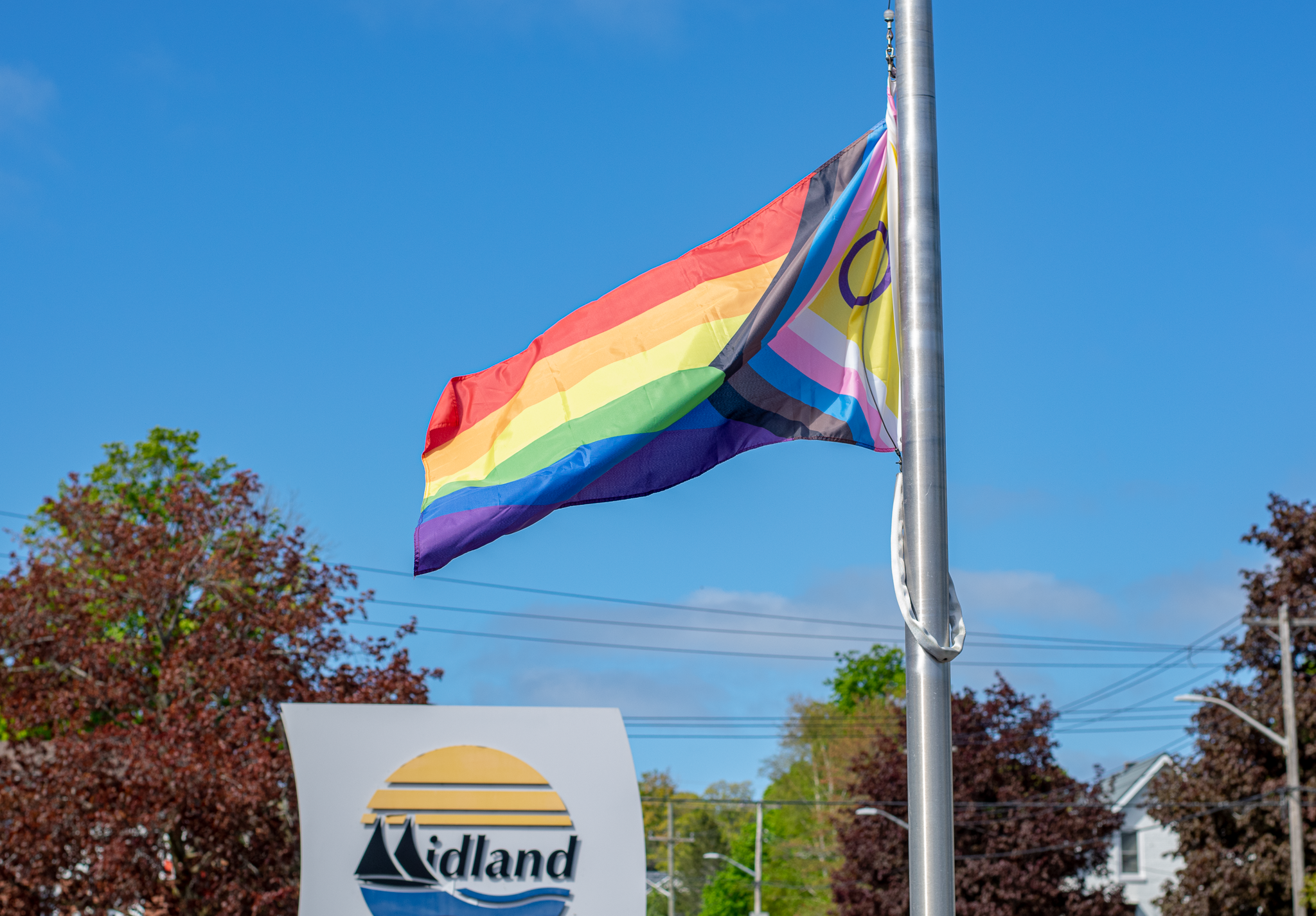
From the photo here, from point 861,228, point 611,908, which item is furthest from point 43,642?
point 861,228

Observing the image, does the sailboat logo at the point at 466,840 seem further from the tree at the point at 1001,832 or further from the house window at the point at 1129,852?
the house window at the point at 1129,852

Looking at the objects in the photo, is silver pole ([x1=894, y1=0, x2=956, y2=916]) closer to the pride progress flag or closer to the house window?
the pride progress flag

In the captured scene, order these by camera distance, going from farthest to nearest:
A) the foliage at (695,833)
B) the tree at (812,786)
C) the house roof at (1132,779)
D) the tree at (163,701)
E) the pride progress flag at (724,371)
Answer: the foliage at (695,833) → the tree at (812,786) → the house roof at (1132,779) → the tree at (163,701) → the pride progress flag at (724,371)

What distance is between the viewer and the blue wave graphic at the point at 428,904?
10.4 metres

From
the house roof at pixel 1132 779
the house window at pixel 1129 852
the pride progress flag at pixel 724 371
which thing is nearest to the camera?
the pride progress flag at pixel 724 371

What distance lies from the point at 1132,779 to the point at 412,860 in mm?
48021

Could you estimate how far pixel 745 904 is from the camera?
88812 mm

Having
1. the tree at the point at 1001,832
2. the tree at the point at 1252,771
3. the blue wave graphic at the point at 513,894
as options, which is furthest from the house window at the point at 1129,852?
the blue wave graphic at the point at 513,894

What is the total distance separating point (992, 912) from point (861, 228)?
31.6 m

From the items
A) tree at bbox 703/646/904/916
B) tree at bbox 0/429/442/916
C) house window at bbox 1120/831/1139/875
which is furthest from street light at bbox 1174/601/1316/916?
tree at bbox 703/646/904/916

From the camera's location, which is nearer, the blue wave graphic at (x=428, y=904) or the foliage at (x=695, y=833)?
the blue wave graphic at (x=428, y=904)

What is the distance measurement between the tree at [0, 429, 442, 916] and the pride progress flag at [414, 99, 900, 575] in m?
11.5

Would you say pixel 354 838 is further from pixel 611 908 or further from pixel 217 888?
pixel 217 888

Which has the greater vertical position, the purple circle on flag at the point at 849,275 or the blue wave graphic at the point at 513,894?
the purple circle on flag at the point at 849,275
